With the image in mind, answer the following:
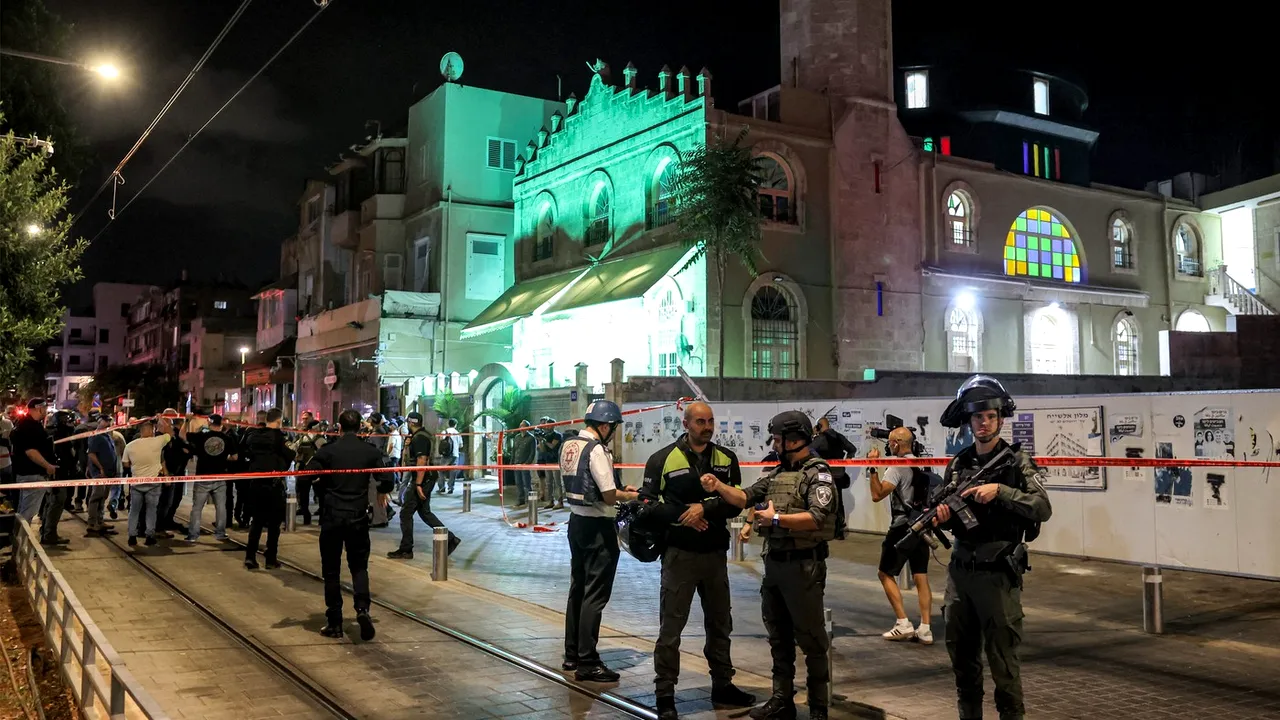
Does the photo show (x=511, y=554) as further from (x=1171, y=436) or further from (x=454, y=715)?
(x=1171, y=436)

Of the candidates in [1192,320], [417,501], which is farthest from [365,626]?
[1192,320]

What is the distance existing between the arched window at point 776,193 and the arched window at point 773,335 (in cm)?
199

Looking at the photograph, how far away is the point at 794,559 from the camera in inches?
230

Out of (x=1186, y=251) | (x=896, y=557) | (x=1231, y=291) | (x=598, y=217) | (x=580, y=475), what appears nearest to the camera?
(x=580, y=475)

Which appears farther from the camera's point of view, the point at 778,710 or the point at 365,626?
the point at 365,626

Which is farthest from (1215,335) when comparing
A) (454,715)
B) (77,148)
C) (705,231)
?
(77,148)

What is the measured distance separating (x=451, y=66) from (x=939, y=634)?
30.0m

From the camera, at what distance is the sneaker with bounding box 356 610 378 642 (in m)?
8.15

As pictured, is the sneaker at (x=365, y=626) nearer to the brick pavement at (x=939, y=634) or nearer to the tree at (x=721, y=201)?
the brick pavement at (x=939, y=634)

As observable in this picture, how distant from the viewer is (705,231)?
71.2 ft

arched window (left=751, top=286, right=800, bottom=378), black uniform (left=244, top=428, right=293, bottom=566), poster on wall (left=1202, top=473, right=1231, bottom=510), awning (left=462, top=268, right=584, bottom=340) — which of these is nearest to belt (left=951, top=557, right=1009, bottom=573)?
poster on wall (left=1202, top=473, right=1231, bottom=510)

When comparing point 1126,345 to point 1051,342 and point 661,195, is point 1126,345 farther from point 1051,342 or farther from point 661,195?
point 661,195

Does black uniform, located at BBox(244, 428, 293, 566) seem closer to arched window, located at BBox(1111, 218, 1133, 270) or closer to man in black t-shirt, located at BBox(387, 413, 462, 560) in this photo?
man in black t-shirt, located at BBox(387, 413, 462, 560)

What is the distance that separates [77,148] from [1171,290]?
1244 inches
